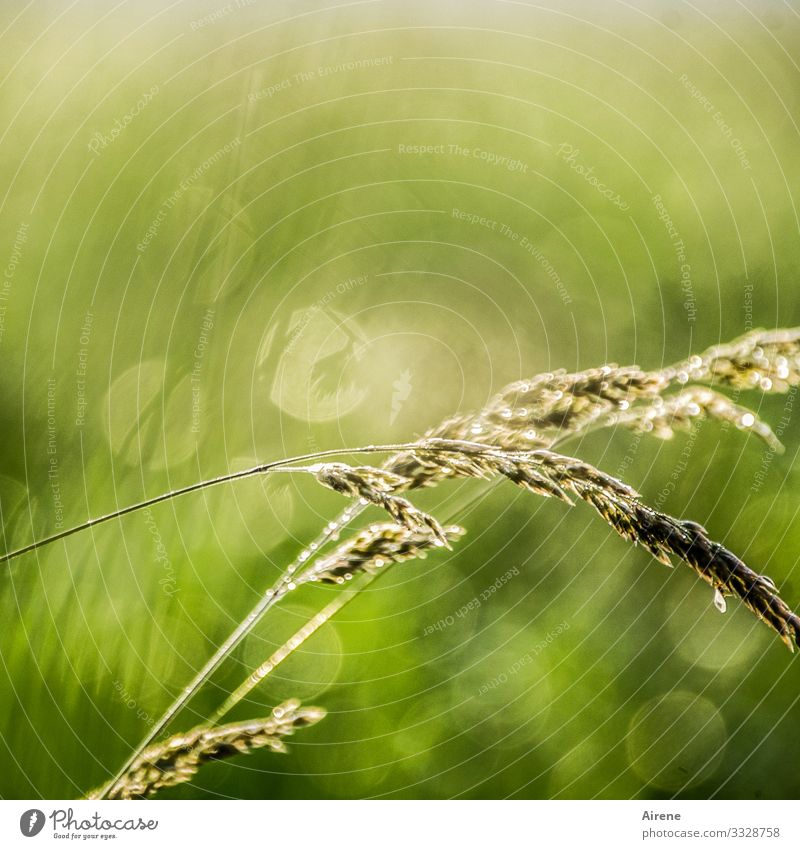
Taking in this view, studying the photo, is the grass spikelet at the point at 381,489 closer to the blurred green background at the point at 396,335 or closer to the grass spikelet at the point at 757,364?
the blurred green background at the point at 396,335

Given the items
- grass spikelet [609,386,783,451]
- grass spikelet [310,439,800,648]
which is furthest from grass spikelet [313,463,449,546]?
grass spikelet [609,386,783,451]

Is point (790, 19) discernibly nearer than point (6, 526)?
No

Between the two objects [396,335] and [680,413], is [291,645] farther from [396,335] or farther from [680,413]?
[680,413]

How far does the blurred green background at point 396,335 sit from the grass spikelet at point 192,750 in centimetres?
4

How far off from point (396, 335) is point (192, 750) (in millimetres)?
531

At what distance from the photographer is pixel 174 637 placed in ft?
2.40

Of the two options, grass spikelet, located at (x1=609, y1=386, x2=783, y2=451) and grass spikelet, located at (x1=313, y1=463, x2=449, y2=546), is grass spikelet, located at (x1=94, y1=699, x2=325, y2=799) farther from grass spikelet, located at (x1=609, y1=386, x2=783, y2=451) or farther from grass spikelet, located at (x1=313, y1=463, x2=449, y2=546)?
grass spikelet, located at (x1=609, y1=386, x2=783, y2=451)

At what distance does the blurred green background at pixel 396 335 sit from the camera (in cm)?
74

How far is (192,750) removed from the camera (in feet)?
2.26

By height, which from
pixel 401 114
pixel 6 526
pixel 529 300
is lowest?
pixel 6 526

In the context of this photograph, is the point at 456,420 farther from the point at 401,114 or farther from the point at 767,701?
the point at 767,701

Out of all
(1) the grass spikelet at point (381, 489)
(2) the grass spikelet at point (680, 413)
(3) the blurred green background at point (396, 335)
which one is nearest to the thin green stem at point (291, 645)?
(3) the blurred green background at point (396, 335)

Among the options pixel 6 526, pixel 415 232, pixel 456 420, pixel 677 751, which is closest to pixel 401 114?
pixel 415 232

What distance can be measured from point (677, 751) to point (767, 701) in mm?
132
